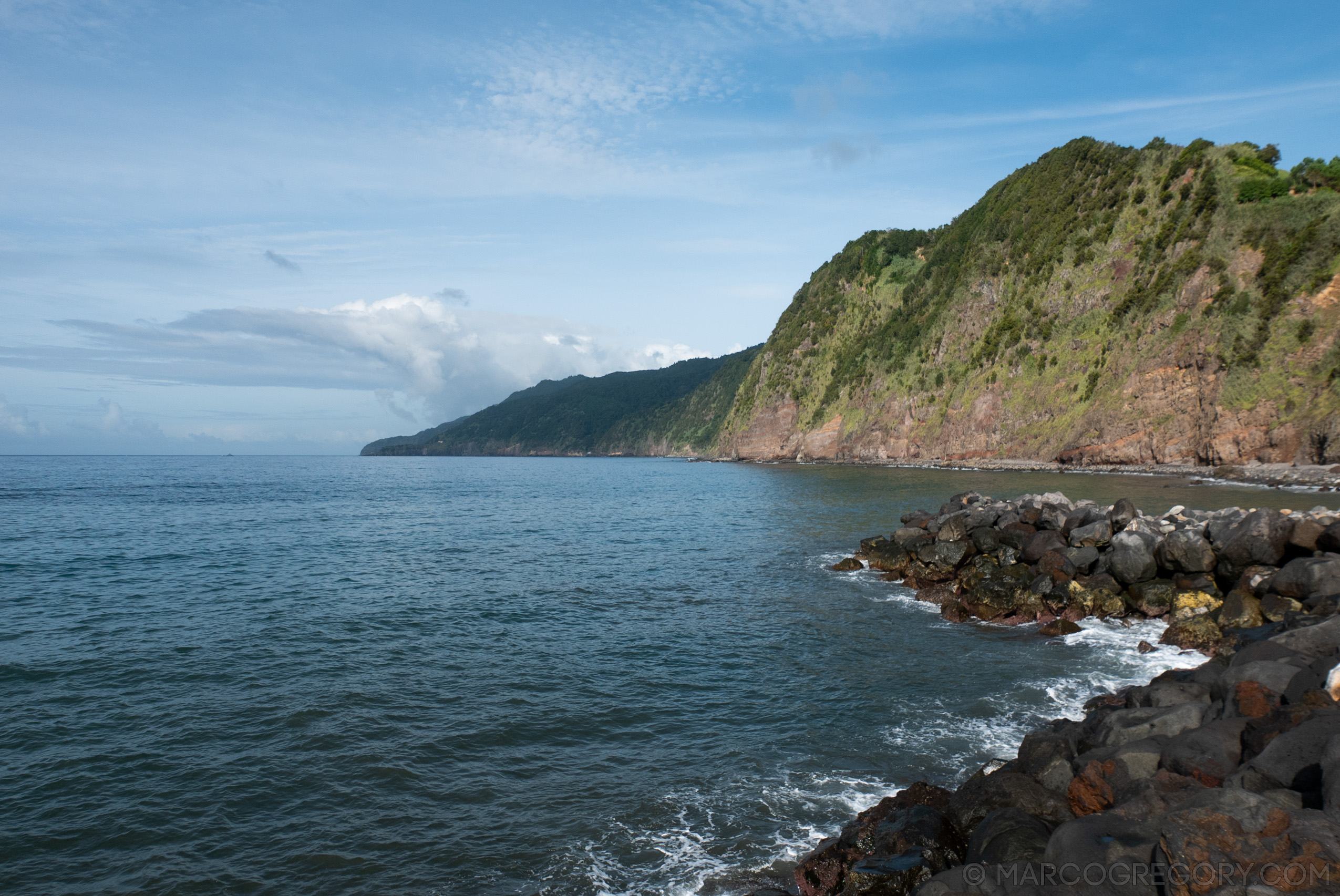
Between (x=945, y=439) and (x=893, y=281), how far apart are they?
58093 millimetres

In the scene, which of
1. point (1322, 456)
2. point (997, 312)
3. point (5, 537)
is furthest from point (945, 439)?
point (5, 537)

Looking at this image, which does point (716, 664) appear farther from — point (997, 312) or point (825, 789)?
point (997, 312)

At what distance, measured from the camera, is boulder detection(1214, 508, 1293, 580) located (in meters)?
21.4

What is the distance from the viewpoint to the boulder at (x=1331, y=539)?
2027 centimetres

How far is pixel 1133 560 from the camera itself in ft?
76.1

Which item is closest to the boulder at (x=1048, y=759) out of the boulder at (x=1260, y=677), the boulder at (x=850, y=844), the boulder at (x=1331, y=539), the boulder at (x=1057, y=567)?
the boulder at (x=850, y=844)

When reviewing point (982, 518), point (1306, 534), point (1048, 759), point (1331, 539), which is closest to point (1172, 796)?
point (1048, 759)

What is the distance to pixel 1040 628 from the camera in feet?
70.0

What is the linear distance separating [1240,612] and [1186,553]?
414cm

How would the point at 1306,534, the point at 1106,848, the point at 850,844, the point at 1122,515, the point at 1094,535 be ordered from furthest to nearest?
1. the point at 1122,515
2. the point at 1094,535
3. the point at 1306,534
4. the point at 850,844
5. the point at 1106,848

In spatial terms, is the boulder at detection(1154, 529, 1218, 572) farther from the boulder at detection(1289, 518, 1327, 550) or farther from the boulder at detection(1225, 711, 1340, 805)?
the boulder at detection(1225, 711, 1340, 805)

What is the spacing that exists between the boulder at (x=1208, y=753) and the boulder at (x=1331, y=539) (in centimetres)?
1537

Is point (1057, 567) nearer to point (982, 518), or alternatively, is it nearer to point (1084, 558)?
point (1084, 558)

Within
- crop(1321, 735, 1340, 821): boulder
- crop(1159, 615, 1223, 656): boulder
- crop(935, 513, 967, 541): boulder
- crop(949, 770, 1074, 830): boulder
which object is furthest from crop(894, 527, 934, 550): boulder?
crop(1321, 735, 1340, 821): boulder
